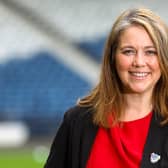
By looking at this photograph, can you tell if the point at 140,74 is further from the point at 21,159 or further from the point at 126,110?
the point at 21,159

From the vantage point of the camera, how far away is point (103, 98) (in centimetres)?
267

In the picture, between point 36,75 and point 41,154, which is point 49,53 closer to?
point 36,75

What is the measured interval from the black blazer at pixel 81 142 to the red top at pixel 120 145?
0.07 ft

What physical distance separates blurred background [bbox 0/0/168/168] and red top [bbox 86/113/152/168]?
913 cm

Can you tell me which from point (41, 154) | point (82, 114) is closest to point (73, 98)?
point (41, 154)

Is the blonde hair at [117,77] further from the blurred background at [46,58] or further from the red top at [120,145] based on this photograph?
the blurred background at [46,58]

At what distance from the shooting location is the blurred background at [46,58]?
12.2 meters

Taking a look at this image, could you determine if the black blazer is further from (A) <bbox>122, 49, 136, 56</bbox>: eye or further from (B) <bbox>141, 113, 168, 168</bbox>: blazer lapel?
(A) <bbox>122, 49, 136, 56</bbox>: eye

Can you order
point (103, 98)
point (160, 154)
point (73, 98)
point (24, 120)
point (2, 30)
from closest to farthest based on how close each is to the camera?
point (160, 154), point (103, 98), point (24, 120), point (73, 98), point (2, 30)

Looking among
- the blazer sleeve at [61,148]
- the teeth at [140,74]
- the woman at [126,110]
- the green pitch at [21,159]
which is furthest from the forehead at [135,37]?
the green pitch at [21,159]

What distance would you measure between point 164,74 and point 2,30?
454 inches

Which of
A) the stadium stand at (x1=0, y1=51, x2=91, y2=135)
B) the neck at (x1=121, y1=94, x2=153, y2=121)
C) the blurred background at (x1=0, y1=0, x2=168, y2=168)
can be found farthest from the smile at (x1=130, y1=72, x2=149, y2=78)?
the stadium stand at (x1=0, y1=51, x2=91, y2=135)

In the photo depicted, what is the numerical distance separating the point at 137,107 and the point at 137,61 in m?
0.21

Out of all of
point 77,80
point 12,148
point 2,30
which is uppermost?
point 2,30
